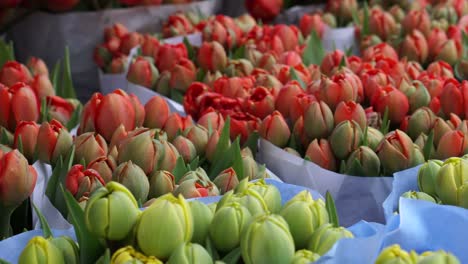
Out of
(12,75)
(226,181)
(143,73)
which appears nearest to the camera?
(226,181)

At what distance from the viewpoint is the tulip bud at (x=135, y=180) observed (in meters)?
0.86

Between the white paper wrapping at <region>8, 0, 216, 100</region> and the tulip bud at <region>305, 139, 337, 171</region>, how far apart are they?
38.9 inches

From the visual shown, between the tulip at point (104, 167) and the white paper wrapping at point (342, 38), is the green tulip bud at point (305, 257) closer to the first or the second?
the tulip at point (104, 167)

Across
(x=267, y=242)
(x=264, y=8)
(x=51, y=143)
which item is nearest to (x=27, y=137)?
(x=51, y=143)

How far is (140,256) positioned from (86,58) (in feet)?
4.55

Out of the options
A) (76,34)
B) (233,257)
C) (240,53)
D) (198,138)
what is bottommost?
(76,34)

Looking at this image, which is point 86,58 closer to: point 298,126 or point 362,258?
point 298,126

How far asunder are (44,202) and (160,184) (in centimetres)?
16

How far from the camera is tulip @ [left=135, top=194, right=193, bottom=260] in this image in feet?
2.05

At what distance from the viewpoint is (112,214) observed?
640 millimetres

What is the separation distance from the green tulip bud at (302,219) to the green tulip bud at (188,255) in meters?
0.09

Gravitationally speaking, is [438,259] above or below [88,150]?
above

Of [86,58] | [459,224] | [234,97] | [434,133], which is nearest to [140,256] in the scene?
[459,224]

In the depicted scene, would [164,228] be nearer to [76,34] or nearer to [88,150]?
[88,150]
